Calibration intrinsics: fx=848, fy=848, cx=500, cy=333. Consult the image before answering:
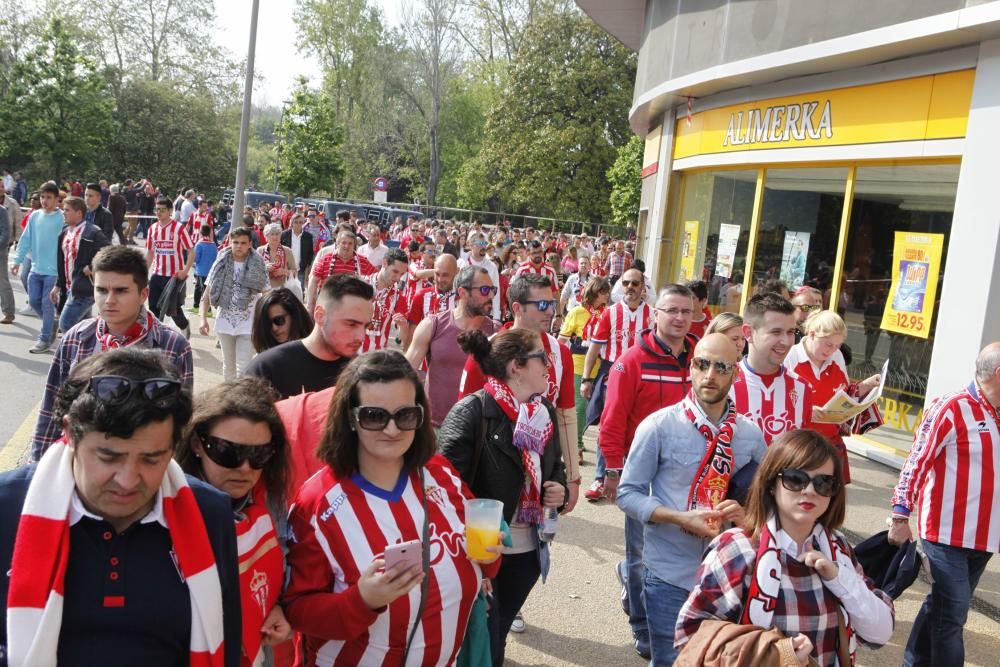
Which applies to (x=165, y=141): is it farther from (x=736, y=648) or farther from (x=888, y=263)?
(x=736, y=648)

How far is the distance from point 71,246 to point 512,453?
8.42 meters

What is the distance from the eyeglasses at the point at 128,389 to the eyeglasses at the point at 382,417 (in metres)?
0.68

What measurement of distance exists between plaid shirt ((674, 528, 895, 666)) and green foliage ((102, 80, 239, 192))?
45.2 m

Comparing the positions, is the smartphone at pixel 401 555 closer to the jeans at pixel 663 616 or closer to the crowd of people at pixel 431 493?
the crowd of people at pixel 431 493

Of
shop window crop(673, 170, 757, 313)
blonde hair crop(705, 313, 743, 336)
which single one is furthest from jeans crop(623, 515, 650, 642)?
shop window crop(673, 170, 757, 313)

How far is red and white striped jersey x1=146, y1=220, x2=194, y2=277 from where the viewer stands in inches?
478

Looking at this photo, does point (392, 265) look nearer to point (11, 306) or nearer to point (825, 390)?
point (825, 390)

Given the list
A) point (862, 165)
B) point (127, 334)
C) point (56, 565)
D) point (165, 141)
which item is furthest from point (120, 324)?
point (165, 141)

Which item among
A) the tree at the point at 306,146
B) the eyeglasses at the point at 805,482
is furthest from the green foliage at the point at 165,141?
the eyeglasses at the point at 805,482

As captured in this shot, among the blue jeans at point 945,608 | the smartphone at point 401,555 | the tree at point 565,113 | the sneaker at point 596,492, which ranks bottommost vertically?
the sneaker at point 596,492

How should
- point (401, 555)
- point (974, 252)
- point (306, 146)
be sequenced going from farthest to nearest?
point (306, 146)
point (974, 252)
point (401, 555)

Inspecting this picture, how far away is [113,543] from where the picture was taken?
210 centimetres

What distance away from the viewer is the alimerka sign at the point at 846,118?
9016 mm

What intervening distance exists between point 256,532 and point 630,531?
8.99 ft
